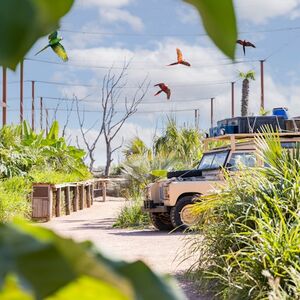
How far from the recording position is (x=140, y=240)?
472 inches

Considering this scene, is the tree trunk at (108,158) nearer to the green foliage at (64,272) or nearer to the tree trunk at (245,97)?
the tree trunk at (245,97)

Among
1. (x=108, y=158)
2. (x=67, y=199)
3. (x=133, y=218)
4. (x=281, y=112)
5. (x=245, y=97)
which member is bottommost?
(x=133, y=218)

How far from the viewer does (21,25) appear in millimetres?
243

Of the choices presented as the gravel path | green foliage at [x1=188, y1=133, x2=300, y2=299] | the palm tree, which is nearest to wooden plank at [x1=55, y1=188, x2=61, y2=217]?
the gravel path

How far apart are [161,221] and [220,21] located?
1386cm

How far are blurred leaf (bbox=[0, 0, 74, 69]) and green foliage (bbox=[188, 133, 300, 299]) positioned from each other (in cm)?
465

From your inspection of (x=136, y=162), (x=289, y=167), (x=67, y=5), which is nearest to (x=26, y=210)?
(x=136, y=162)

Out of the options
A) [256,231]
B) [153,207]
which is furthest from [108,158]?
[256,231]

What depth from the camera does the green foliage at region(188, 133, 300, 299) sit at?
5238 mm

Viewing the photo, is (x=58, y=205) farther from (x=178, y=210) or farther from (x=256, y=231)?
(x=256, y=231)

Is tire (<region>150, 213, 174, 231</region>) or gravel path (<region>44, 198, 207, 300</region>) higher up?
tire (<region>150, 213, 174, 231</region>)

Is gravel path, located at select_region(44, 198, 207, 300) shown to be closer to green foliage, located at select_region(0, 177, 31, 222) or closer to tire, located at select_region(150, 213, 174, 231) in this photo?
tire, located at select_region(150, 213, 174, 231)

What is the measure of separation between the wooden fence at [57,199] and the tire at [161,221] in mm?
3796

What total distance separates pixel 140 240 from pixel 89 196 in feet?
42.0
